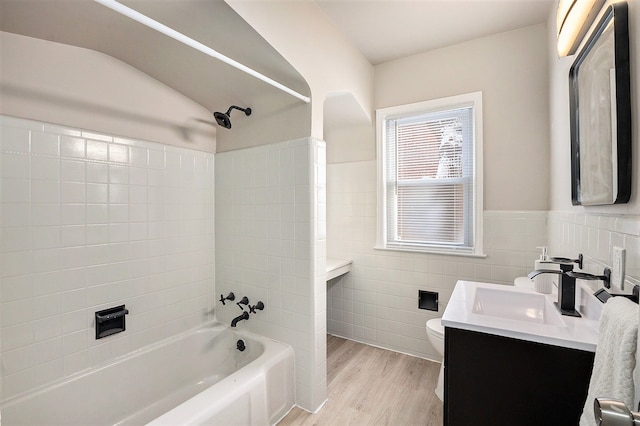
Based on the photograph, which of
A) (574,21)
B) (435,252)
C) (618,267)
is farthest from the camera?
(435,252)

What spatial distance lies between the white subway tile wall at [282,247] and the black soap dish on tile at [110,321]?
710mm

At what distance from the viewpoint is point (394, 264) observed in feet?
8.55

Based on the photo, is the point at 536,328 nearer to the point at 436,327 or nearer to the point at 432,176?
the point at 436,327

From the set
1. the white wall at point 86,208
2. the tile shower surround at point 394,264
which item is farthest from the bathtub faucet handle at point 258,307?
the tile shower surround at point 394,264

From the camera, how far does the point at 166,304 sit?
2096 mm

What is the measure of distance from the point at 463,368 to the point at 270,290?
1304 mm

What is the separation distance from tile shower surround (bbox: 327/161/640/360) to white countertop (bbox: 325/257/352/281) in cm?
8

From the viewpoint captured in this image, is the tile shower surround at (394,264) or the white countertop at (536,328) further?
the tile shower surround at (394,264)

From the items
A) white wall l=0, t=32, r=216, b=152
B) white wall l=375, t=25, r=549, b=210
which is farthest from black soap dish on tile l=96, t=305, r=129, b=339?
white wall l=375, t=25, r=549, b=210

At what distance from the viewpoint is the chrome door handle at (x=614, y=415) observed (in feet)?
1.39

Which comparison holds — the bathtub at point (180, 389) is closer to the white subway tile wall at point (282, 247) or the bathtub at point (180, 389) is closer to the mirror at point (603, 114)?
the white subway tile wall at point (282, 247)

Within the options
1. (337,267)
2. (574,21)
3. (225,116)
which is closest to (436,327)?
(337,267)

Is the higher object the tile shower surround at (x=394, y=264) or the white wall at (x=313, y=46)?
the white wall at (x=313, y=46)

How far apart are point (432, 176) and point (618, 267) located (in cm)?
169
